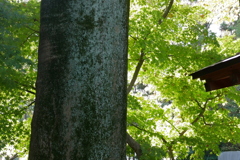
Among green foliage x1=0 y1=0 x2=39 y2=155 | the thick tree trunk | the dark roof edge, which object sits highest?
green foliage x1=0 y1=0 x2=39 y2=155

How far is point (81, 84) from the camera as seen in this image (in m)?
1.95

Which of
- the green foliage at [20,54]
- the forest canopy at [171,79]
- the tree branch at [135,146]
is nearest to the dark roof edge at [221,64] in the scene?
the green foliage at [20,54]

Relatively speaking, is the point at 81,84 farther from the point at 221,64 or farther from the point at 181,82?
the point at 181,82

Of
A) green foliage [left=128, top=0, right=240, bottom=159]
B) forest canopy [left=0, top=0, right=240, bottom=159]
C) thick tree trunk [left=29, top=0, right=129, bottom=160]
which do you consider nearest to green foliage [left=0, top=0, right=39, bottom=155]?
forest canopy [left=0, top=0, right=240, bottom=159]

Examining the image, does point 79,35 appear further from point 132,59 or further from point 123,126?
point 132,59

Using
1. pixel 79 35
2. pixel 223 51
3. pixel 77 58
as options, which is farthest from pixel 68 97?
pixel 223 51

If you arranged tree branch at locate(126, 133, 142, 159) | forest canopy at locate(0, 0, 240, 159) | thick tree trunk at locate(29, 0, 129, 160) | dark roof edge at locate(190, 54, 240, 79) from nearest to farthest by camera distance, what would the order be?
1. thick tree trunk at locate(29, 0, 129, 160)
2. dark roof edge at locate(190, 54, 240, 79)
3. forest canopy at locate(0, 0, 240, 159)
4. tree branch at locate(126, 133, 142, 159)

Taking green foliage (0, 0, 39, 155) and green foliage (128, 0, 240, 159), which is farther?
green foliage (128, 0, 240, 159)

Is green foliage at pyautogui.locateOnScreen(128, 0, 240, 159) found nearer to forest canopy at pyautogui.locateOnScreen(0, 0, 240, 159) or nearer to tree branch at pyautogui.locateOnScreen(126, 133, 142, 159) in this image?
forest canopy at pyautogui.locateOnScreen(0, 0, 240, 159)

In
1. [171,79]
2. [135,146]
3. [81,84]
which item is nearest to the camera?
[81,84]

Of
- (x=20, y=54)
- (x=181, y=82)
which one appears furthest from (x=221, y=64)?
(x=181, y=82)

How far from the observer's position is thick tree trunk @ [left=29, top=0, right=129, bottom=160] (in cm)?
192

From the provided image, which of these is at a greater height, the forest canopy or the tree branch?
the forest canopy

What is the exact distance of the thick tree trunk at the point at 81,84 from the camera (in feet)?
6.29
